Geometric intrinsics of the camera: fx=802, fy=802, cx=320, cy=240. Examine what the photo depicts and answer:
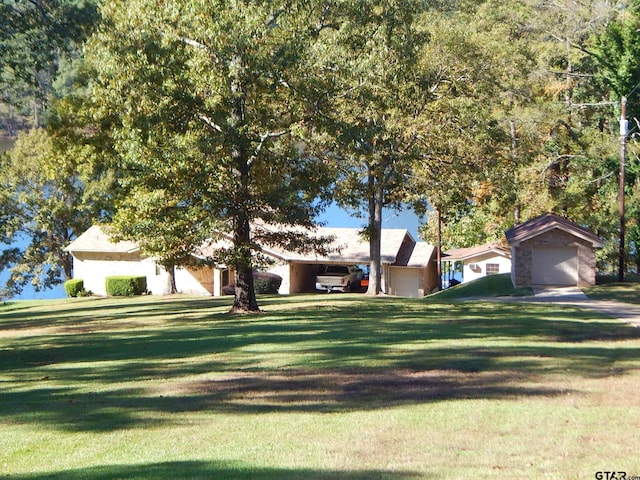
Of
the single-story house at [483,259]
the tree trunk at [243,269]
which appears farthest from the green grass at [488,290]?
the tree trunk at [243,269]

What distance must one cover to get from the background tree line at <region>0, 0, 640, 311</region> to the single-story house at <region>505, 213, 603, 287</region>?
3.00m

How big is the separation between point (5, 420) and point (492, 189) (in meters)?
32.4

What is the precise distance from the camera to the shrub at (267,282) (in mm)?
47812

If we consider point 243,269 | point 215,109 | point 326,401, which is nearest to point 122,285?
point 243,269

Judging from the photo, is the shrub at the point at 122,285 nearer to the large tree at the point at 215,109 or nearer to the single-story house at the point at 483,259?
the single-story house at the point at 483,259

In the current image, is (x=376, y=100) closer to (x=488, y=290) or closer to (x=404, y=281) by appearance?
(x=488, y=290)

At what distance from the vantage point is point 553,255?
3741cm

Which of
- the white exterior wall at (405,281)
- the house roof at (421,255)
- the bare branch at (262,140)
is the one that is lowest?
the white exterior wall at (405,281)

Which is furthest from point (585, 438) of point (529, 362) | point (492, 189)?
point (492, 189)

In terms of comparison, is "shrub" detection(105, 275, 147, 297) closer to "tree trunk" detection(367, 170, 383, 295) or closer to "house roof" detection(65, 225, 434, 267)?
"house roof" detection(65, 225, 434, 267)

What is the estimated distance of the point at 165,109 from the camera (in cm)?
2316

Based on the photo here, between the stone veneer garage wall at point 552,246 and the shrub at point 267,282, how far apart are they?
1598 cm

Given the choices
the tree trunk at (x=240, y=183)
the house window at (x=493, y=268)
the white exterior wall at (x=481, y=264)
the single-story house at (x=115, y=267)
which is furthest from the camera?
the house window at (x=493, y=268)

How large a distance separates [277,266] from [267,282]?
157 cm
